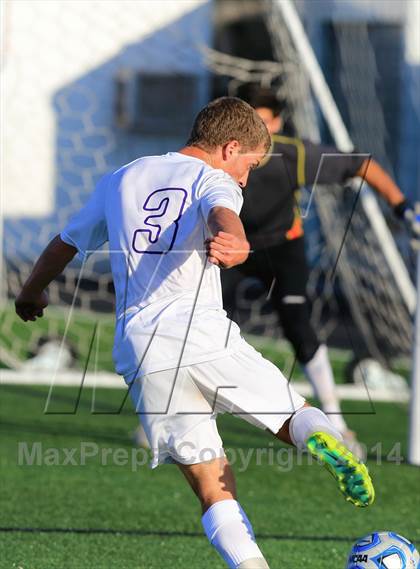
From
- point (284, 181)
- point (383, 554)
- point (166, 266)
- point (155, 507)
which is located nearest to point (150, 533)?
point (155, 507)

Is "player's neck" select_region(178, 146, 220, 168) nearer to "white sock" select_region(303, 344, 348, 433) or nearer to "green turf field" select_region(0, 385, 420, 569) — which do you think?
"green turf field" select_region(0, 385, 420, 569)

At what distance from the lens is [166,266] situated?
136 inches

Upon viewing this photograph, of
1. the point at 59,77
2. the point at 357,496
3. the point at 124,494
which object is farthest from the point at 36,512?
the point at 59,77

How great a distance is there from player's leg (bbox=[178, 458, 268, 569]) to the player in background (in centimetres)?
301

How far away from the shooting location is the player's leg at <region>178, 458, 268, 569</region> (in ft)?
11.0

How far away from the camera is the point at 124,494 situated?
5.71m

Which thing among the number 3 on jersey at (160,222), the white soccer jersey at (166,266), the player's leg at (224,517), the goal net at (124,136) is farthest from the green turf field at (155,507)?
the number 3 on jersey at (160,222)

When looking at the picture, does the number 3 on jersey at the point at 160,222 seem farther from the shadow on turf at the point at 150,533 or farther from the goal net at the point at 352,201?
the goal net at the point at 352,201

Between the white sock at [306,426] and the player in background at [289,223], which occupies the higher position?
the white sock at [306,426]

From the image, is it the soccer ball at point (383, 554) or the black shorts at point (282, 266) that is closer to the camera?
the soccer ball at point (383, 554)

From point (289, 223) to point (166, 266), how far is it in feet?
11.0

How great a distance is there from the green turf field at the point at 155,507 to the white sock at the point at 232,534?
3.65 ft

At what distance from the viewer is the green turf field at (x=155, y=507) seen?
4.64m

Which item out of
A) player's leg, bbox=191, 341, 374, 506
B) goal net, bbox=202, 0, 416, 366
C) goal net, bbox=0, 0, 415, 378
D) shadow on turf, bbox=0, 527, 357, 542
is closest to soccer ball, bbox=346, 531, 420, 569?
player's leg, bbox=191, 341, 374, 506
